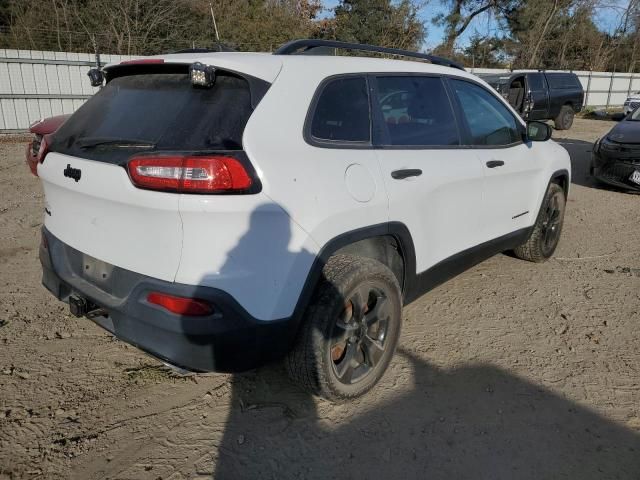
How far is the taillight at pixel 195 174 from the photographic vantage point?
6.74 ft

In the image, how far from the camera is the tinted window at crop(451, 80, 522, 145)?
11.8ft

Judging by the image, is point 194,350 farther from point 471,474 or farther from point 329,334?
point 471,474

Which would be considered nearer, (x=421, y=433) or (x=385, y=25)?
(x=421, y=433)

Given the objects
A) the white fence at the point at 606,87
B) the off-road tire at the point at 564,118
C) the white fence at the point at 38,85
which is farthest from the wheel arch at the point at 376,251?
the white fence at the point at 606,87

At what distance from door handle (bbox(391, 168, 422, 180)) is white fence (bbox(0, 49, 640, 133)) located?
35.2 feet

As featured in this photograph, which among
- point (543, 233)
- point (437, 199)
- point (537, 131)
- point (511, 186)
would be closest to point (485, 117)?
point (511, 186)

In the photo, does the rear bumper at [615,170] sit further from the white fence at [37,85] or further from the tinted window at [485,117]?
the white fence at [37,85]

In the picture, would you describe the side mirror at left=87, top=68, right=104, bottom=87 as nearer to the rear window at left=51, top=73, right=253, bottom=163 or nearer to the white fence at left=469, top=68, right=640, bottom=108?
the rear window at left=51, top=73, right=253, bottom=163

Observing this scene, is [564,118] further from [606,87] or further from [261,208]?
[261,208]

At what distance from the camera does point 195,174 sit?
2057mm

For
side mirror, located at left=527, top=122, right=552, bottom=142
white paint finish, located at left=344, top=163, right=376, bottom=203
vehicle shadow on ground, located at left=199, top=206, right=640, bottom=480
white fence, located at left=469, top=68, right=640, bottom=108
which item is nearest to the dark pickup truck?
white fence, located at left=469, top=68, right=640, bottom=108

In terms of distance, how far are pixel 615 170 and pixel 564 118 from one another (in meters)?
9.91

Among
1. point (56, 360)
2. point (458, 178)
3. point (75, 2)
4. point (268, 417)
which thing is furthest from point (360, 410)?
point (75, 2)

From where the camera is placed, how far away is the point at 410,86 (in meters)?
3.20
